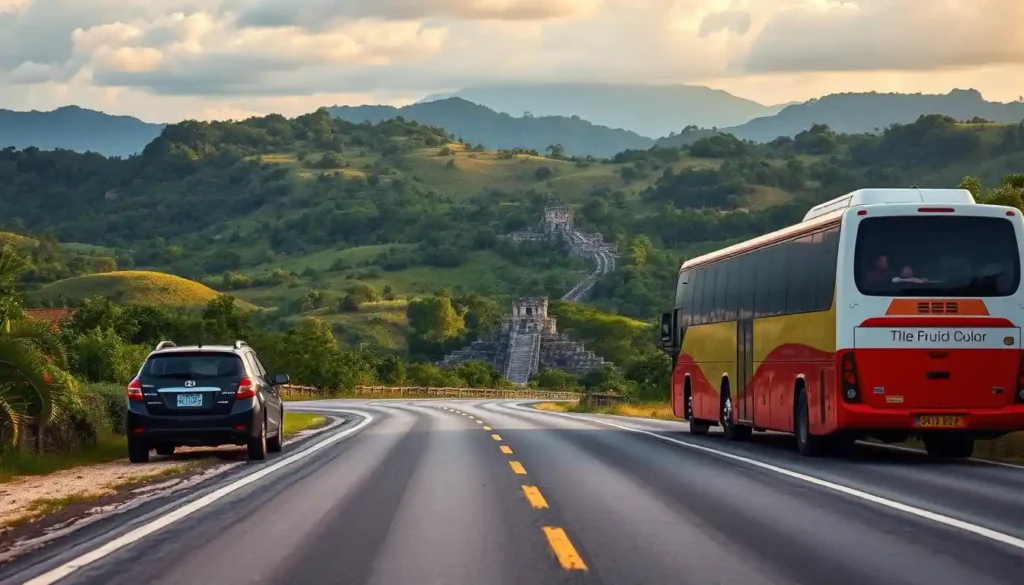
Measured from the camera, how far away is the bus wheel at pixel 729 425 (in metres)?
28.4

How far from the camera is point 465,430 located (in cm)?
3466

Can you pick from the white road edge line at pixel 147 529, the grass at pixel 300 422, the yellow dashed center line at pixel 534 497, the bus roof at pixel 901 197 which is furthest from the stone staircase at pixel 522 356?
the yellow dashed center line at pixel 534 497

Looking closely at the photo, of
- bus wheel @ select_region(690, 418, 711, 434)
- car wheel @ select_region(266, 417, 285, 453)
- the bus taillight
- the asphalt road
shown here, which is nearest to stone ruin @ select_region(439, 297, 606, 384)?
bus wheel @ select_region(690, 418, 711, 434)

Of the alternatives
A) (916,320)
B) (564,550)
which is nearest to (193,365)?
(916,320)

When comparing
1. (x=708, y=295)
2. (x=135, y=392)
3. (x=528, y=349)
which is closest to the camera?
(x=135, y=392)

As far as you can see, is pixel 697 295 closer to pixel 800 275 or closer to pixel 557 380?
pixel 800 275

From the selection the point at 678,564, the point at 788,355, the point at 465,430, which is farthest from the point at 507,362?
the point at 678,564

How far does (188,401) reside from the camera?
21984 millimetres

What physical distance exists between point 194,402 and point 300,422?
2036cm

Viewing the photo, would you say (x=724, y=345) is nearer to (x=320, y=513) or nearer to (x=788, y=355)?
(x=788, y=355)

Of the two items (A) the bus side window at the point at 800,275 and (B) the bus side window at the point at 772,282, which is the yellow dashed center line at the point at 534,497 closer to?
(A) the bus side window at the point at 800,275

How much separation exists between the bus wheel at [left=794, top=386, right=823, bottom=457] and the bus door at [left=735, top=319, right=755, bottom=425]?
300cm

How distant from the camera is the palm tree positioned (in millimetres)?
19672

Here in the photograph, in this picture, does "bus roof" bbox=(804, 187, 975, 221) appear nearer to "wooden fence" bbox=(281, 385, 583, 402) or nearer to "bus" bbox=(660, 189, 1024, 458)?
"bus" bbox=(660, 189, 1024, 458)
